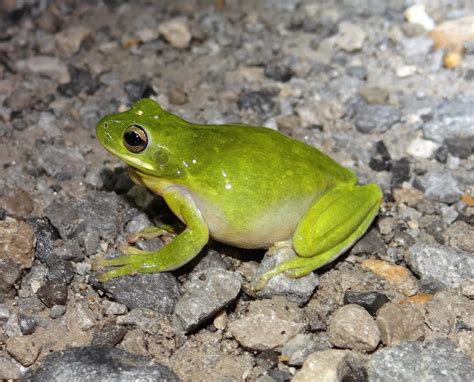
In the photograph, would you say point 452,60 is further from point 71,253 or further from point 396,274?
point 71,253

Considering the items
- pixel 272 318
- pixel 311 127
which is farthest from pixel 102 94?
pixel 272 318

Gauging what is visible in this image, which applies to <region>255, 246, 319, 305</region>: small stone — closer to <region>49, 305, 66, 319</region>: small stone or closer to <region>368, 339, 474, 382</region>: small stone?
<region>368, 339, 474, 382</region>: small stone

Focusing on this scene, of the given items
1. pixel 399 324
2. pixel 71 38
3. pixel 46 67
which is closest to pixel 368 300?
pixel 399 324

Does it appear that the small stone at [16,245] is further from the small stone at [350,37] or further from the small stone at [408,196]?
the small stone at [350,37]

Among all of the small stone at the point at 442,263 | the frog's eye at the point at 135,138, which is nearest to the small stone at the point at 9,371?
the frog's eye at the point at 135,138

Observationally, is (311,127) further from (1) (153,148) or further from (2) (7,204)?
(2) (7,204)
